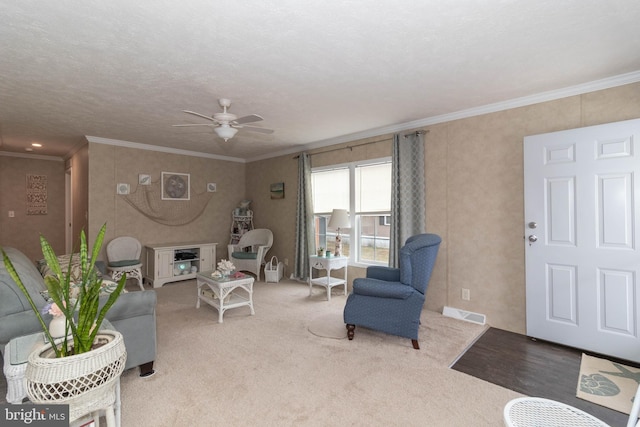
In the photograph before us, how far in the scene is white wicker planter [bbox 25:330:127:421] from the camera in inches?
49.0

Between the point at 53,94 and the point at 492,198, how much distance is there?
4.75m

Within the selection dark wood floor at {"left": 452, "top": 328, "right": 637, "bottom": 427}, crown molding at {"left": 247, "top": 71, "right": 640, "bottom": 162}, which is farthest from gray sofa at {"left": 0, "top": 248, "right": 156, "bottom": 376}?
crown molding at {"left": 247, "top": 71, "right": 640, "bottom": 162}

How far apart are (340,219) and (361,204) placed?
502mm

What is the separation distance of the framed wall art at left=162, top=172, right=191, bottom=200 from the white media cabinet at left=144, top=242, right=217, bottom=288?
90cm

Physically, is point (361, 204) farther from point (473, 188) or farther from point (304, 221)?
point (473, 188)

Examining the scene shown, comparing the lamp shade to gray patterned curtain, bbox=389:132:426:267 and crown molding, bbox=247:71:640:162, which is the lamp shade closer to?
gray patterned curtain, bbox=389:132:426:267

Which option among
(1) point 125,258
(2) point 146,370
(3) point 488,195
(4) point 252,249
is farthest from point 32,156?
(3) point 488,195

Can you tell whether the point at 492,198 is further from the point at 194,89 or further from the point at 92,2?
the point at 92,2

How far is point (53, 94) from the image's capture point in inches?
122

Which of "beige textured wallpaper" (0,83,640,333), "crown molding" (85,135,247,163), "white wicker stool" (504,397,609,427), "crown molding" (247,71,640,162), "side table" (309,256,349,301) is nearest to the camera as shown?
"white wicker stool" (504,397,609,427)

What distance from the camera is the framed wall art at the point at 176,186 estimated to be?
222 inches

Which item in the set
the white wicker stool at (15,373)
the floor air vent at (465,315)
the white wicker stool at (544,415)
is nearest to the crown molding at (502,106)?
the floor air vent at (465,315)

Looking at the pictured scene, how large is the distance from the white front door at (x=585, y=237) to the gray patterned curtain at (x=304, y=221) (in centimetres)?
315

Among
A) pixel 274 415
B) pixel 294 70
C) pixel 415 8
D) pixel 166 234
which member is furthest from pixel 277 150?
pixel 274 415
